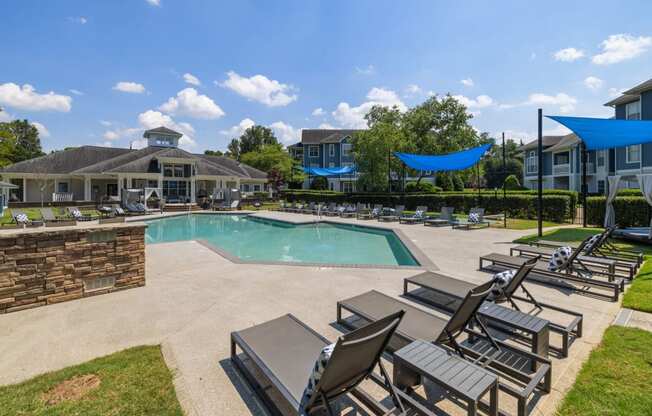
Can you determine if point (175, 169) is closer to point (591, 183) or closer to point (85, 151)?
point (85, 151)

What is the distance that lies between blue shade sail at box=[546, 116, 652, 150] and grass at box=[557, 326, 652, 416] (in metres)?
8.16

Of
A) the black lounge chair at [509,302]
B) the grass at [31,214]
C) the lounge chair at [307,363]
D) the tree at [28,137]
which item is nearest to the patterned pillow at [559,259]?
the black lounge chair at [509,302]

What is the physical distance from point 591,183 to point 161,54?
37699mm

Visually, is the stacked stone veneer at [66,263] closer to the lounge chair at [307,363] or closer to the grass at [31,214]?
the lounge chair at [307,363]

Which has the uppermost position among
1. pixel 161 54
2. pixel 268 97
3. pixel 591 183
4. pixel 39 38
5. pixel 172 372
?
pixel 268 97

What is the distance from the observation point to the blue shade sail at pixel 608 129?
359 inches

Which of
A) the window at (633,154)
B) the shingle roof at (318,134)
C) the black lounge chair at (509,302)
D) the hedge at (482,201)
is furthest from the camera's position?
the shingle roof at (318,134)

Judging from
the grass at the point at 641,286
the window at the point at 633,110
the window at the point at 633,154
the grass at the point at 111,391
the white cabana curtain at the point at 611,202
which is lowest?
the grass at the point at 111,391

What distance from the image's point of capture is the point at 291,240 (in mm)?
13227

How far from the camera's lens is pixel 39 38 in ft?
36.9

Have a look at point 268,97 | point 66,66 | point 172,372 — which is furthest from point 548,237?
point 268,97

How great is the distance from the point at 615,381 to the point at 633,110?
2806cm

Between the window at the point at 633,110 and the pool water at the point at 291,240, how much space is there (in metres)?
21.4

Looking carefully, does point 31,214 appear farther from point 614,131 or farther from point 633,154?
point 633,154
